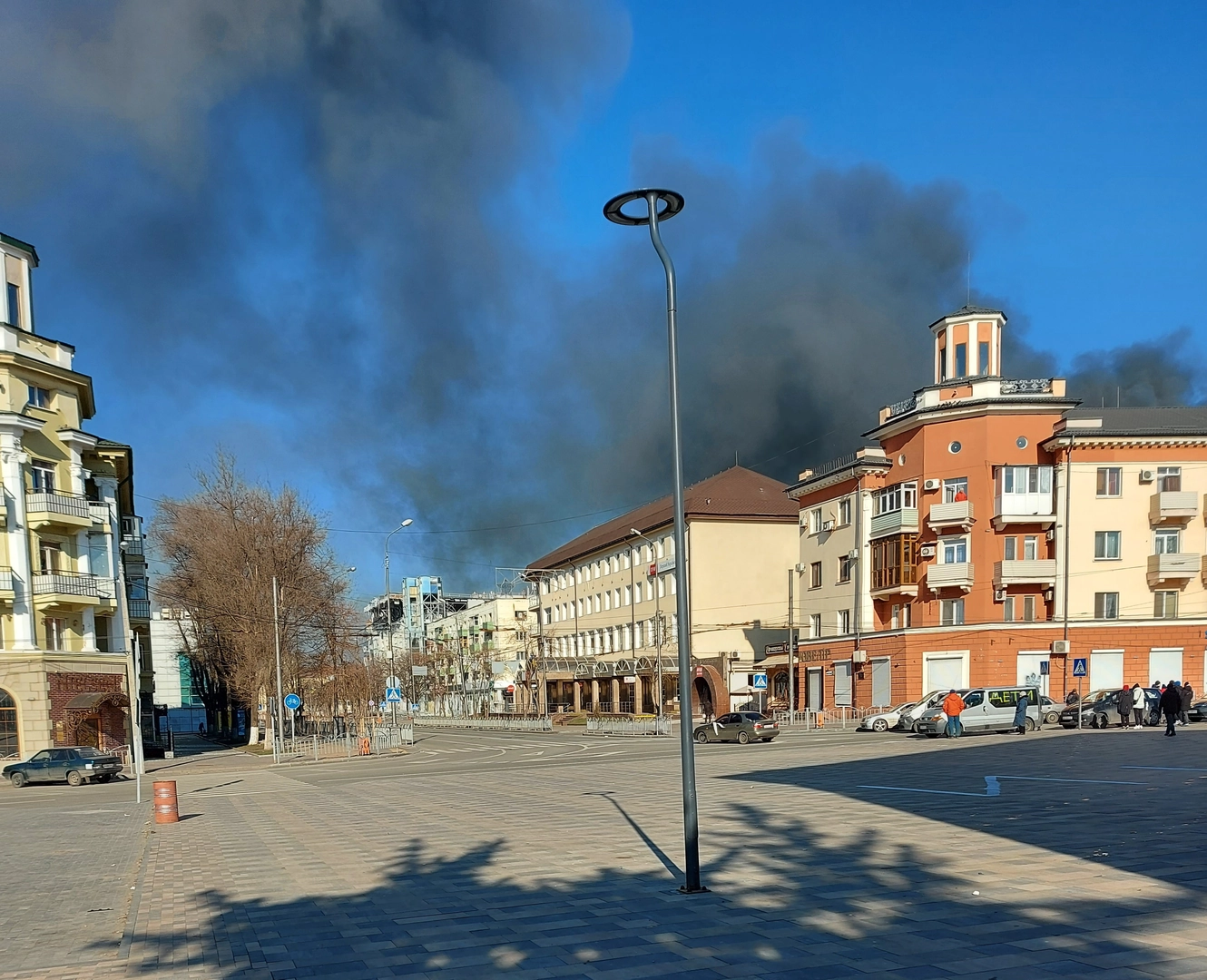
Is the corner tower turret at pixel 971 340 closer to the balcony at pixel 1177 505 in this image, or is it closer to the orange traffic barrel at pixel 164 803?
the balcony at pixel 1177 505

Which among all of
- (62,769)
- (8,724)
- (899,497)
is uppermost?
(899,497)

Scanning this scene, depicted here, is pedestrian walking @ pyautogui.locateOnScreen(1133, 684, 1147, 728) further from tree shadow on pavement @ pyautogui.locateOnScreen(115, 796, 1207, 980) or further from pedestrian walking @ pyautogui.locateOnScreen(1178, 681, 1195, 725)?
tree shadow on pavement @ pyautogui.locateOnScreen(115, 796, 1207, 980)

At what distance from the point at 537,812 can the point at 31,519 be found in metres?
32.0

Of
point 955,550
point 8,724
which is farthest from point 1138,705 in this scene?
point 8,724

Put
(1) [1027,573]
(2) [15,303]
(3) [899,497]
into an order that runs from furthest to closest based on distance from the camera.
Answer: (3) [899,497] → (1) [1027,573] → (2) [15,303]

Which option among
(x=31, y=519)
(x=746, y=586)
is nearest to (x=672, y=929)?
(x=31, y=519)

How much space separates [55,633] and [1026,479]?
152 feet

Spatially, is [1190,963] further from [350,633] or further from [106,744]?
[350,633]

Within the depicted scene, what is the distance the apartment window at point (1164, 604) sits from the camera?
48.9m

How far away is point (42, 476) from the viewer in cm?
4066

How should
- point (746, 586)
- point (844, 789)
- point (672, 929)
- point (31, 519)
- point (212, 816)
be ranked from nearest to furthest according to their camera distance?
point (672, 929) < point (844, 789) < point (212, 816) < point (31, 519) < point (746, 586)

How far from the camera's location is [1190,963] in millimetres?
6504

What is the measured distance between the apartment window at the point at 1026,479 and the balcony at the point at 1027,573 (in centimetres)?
367

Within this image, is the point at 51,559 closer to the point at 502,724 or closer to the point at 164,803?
the point at 164,803
